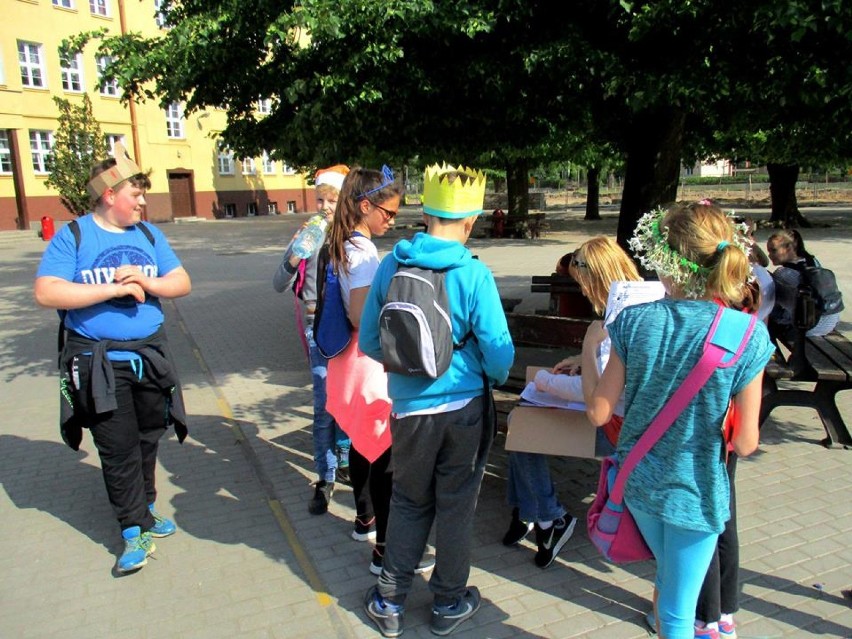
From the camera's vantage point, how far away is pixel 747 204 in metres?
37.4

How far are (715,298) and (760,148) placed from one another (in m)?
19.1

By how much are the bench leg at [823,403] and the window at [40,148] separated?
30489 mm

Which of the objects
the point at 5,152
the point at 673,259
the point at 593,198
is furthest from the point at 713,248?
the point at 5,152

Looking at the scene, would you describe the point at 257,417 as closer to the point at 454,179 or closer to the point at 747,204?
the point at 454,179

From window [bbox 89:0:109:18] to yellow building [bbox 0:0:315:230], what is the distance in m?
0.04

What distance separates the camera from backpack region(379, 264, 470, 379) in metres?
2.59

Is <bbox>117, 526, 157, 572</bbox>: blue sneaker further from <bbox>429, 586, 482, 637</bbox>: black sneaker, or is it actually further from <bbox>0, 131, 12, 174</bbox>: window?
<bbox>0, 131, 12, 174</bbox>: window

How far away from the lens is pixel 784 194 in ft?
80.1

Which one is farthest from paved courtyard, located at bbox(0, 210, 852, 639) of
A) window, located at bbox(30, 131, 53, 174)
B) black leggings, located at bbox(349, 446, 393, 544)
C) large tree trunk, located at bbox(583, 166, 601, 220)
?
window, located at bbox(30, 131, 53, 174)

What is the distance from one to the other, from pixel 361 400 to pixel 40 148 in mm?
31022

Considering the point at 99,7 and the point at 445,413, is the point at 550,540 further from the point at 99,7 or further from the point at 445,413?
the point at 99,7

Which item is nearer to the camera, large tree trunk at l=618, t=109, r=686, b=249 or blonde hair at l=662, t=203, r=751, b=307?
blonde hair at l=662, t=203, r=751, b=307

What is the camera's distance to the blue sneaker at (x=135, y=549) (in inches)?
136

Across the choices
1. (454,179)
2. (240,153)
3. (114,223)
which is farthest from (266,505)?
(240,153)
